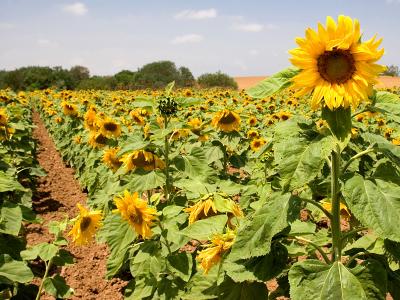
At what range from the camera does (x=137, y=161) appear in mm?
2945

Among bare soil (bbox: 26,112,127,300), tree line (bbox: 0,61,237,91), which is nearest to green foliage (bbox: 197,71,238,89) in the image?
tree line (bbox: 0,61,237,91)

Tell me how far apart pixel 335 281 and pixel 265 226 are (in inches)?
12.6

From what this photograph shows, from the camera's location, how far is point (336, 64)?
149cm

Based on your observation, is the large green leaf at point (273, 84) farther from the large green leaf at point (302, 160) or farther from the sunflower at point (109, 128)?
the sunflower at point (109, 128)

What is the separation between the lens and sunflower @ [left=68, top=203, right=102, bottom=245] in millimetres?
2689

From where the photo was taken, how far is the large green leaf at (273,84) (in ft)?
4.76

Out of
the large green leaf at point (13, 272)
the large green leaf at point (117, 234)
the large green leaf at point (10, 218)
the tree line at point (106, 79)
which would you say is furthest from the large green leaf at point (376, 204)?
the tree line at point (106, 79)

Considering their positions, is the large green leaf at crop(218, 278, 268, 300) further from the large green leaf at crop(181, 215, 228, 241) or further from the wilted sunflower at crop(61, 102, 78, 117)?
the wilted sunflower at crop(61, 102, 78, 117)

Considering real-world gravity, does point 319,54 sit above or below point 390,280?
above

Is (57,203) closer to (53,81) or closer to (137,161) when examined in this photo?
(137,161)

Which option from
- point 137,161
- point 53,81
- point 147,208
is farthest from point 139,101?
point 53,81

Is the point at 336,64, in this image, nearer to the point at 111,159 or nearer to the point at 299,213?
the point at 299,213

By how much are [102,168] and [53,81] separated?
4586cm

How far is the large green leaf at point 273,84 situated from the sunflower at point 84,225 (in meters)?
1.67
